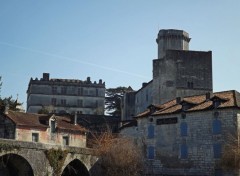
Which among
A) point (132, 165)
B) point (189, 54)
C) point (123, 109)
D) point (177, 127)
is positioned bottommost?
point (132, 165)

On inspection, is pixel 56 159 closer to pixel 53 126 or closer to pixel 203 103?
pixel 53 126

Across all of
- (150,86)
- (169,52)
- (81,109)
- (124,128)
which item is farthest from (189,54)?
(81,109)

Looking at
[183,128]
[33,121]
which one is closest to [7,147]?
[33,121]

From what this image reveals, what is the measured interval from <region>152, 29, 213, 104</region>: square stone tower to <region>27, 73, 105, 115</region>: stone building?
22.4 metres

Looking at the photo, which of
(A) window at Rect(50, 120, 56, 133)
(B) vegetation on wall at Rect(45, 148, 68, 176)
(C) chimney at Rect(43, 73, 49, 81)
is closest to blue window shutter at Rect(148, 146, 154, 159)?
(B) vegetation on wall at Rect(45, 148, 68, 176)

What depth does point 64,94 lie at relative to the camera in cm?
7594

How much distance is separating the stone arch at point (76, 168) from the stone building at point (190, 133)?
6.62 m

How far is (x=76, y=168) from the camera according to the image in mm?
38500

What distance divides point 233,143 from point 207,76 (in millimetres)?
19347

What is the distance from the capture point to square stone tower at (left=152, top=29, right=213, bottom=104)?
174ft

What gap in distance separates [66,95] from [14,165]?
140ft

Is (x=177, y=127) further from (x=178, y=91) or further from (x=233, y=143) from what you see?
(x=178, y=91)

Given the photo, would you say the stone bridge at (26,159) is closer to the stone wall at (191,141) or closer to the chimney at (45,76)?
the stone wall at (191,141)

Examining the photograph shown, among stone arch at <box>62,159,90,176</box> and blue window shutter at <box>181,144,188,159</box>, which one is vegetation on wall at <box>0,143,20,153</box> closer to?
stone arch at <box>62,159,90,176</box>
